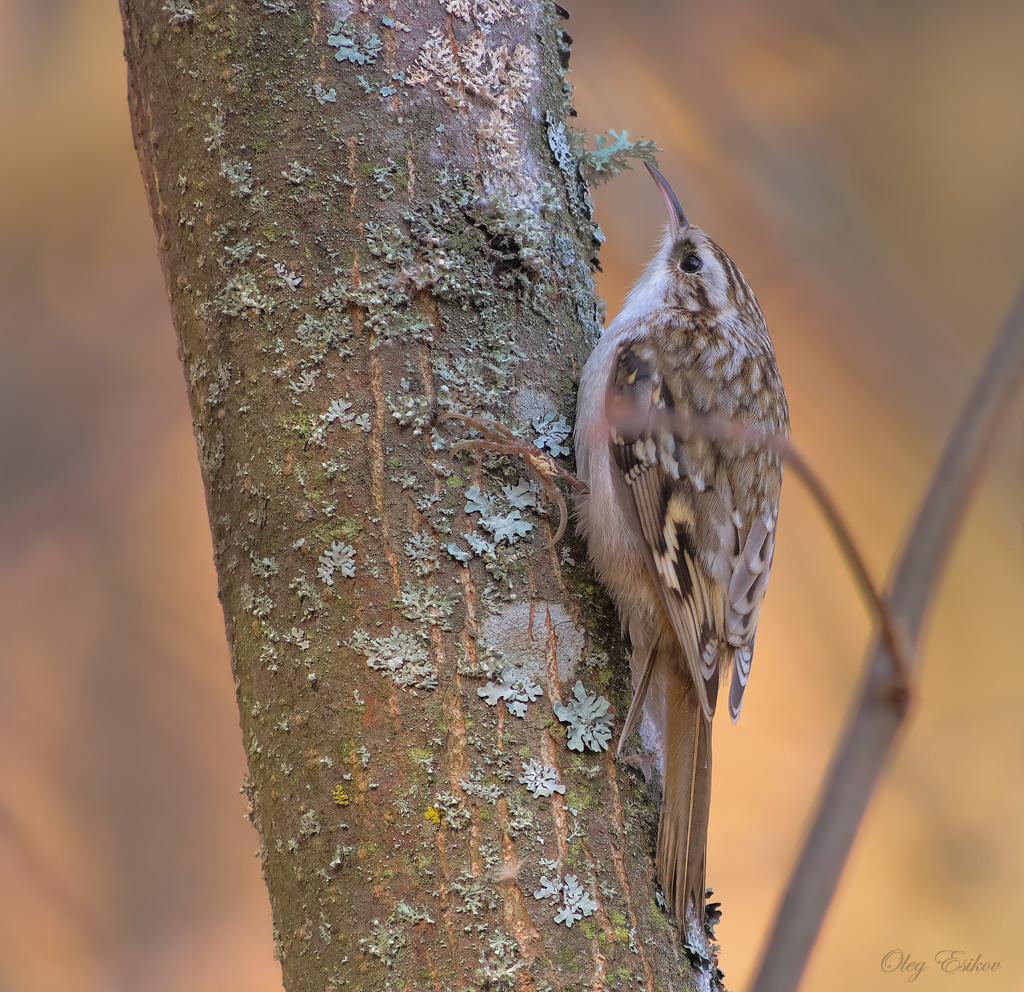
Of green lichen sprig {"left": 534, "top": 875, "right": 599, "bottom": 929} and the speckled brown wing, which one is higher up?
the speckled brown wing

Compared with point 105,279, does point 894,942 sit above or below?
below

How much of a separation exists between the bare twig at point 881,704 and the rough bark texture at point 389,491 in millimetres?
804

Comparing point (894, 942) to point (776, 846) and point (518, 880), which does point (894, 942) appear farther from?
point (518, 880)

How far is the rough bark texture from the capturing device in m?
Result: 1.20

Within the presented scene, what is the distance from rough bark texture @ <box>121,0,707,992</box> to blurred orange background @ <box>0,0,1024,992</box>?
3.91 ft

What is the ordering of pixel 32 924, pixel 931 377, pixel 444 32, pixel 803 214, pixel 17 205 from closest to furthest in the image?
1. pixel 931 377
2. pixel 444 32
3. pixel 803 214
4. pixel 32 924
5. pixel 17 205

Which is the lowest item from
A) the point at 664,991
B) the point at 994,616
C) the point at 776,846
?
the point at 664,991

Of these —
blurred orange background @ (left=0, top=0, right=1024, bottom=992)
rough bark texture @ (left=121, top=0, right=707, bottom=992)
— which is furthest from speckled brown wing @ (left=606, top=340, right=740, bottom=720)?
blurred orange background @ (left=0, top=0, right=1024, bottom=992)

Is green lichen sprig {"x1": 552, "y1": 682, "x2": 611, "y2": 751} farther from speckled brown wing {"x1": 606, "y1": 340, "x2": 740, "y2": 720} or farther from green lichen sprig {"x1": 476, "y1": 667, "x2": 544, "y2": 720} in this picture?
speckled brown wing {"x1": 606, "y1": 340, "x2": 740, "y2": 720}

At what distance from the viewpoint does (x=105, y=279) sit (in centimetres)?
338

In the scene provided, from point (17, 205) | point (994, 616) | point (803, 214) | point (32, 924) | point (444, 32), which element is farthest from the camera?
point (17, 205)

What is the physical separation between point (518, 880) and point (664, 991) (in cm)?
23

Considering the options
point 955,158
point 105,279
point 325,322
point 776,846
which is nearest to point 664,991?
point 325,322

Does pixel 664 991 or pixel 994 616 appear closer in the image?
pixel 664 991
